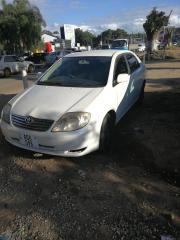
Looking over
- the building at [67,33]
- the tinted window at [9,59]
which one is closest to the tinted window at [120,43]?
the tinted window at [9,59]

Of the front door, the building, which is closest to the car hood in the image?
the front door

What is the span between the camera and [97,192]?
371 centimetres

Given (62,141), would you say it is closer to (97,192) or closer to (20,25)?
(97,192)

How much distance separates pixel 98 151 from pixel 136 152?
69 cm

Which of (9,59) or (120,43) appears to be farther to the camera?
(120,43)

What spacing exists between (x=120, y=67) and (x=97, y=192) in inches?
116

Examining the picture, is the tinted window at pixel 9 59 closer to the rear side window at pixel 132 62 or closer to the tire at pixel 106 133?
the rear side window at pixel 132 62

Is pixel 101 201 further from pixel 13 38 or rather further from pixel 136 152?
pixel 13 38

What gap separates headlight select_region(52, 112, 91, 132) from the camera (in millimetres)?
4086

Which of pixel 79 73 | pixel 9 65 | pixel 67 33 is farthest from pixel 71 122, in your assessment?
pixel 67 33

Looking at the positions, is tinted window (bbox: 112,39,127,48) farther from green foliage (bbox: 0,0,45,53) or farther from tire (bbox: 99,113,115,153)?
tire (bbox: 99,113,115,153)

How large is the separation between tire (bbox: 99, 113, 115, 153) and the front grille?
908 mm

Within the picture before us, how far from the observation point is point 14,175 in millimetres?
4203

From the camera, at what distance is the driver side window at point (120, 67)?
5.33 m
